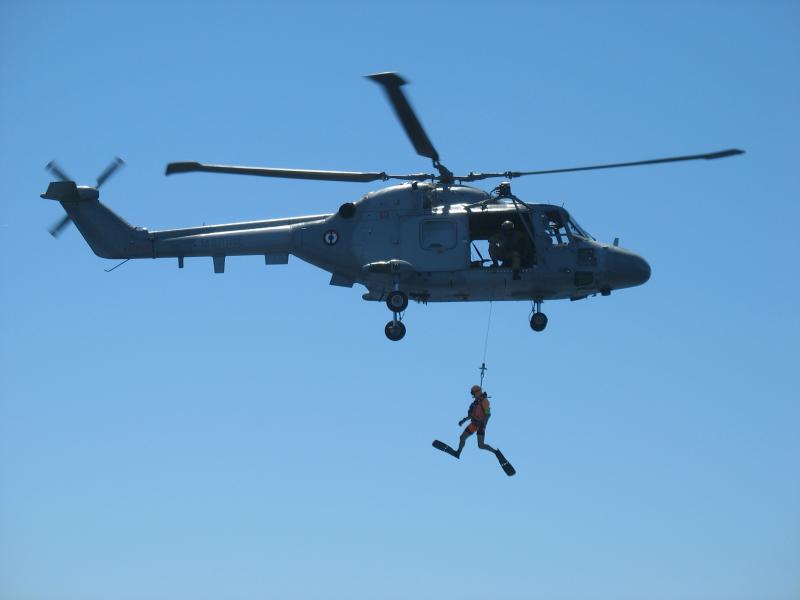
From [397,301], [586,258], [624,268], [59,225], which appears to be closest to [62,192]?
[59,225]

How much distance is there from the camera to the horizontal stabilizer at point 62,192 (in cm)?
3888

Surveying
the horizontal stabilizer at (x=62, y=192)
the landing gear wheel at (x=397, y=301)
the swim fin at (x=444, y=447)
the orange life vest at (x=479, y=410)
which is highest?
the horizontal stabilizer at (x=62, y=192)

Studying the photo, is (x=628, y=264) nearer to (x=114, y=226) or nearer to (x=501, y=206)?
(x=501, y=206)

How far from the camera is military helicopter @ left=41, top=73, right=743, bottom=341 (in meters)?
34.8

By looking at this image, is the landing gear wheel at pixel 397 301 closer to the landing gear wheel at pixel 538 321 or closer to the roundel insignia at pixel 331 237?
the roundel insignia at pixel 331 237

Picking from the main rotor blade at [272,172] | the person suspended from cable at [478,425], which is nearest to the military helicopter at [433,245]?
the main rotor blade at [272,172]

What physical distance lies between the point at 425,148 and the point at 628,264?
6230 millimetres

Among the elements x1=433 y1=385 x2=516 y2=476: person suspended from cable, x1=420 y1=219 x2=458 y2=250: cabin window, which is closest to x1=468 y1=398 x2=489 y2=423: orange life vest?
x1=433 y1=385 x2=516 y2=476: person suspended from cable

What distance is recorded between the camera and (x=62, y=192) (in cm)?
3894

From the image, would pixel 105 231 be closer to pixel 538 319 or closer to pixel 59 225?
pixel 59 225

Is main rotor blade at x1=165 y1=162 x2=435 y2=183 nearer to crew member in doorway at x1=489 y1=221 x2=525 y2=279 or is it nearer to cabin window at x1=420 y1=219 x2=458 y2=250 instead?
cabin window at x1=420 y1=219 x2=458 y2=250

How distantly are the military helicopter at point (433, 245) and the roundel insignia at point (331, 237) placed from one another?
3cm

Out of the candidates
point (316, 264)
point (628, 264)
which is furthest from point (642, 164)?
point (316, 264)

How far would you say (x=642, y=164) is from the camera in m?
32.4
